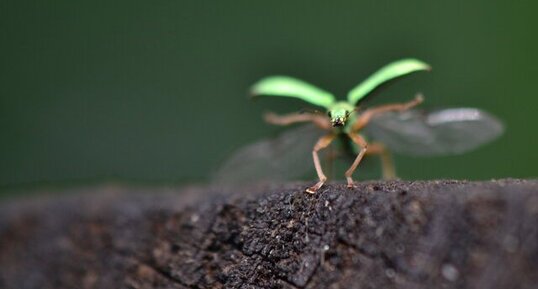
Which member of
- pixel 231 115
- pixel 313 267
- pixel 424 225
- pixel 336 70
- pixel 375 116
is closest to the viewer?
pixel 424 225

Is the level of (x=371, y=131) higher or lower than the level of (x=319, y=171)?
higher

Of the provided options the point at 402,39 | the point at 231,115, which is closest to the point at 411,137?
the point at 402,39

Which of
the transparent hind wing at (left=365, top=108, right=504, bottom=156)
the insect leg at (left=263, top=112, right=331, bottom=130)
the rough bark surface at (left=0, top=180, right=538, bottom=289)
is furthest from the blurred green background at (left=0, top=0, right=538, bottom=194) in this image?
the rough bark surface at (left=0, top=180, right=538, bottom=289)

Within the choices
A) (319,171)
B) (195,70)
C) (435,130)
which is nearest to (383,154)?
(435,130)

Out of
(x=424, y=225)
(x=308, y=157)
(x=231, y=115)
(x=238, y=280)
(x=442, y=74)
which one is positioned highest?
(x=442, y=74)

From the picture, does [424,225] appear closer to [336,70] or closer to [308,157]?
[308,157]

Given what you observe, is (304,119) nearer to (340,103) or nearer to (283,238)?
(340,103)

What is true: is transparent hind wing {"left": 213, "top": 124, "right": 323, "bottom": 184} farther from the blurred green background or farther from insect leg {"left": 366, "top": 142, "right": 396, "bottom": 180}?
the blurred green background
